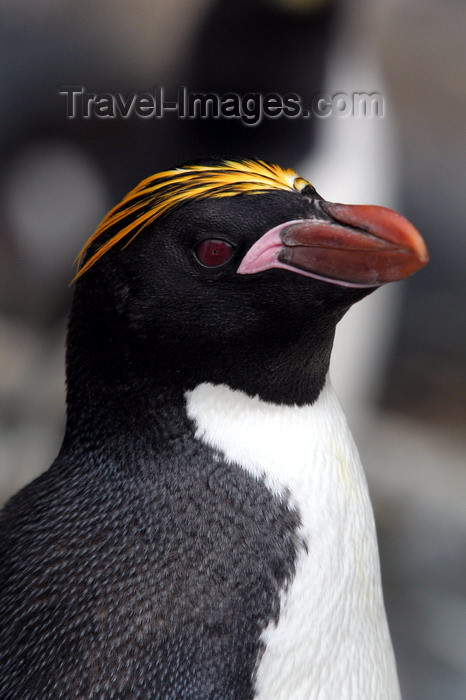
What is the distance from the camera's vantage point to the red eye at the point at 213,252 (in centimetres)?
Answer: 75

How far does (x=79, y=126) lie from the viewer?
6.72 feet

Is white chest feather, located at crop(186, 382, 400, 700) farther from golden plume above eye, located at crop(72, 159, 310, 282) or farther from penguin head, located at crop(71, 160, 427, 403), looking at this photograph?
golden plume above eye, located at crop(72, 159, 310, 282)

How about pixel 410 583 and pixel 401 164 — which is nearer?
pixel 410 583

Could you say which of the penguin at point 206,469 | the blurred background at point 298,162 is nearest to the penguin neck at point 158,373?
the penguin at point 206,469

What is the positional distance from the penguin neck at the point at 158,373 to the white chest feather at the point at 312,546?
0.05 ft

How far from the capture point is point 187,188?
767mm

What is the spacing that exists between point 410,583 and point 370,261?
4.08 ft

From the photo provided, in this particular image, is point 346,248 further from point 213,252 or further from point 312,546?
point 312,546

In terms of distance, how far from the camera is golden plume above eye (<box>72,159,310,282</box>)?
30.0 inches

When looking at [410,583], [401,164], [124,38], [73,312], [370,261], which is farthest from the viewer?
[124,38]

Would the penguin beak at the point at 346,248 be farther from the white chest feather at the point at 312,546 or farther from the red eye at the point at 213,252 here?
the white chest feather at the point at 312,546

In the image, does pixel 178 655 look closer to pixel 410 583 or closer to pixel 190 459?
pixel 190 459

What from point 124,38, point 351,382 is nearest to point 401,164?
point 351,382

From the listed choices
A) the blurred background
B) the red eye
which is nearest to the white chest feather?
the red eye
